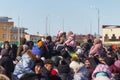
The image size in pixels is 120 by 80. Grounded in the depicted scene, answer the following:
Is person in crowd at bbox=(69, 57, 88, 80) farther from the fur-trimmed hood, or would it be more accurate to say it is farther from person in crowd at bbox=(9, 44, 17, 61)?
person in crowd at bbox=(9, 44, 17, 61)

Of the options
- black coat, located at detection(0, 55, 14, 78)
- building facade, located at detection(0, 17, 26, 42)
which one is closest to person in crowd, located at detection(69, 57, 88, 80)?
black coat, located at detection(0, 55, 14, 78)

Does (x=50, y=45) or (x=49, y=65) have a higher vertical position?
(x=50, y=45)

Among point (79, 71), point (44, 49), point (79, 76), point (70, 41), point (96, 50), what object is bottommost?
point (79, 76)

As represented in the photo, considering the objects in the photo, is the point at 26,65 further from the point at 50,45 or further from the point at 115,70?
the point at 50,45

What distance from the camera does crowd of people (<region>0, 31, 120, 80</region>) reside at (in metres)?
10.6

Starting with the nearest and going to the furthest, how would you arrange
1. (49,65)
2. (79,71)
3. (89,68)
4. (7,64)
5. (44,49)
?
(49,65)
(79,71)
(89,68)
(7,64)
(44,49)

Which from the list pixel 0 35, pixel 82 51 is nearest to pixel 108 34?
pixel 0 35

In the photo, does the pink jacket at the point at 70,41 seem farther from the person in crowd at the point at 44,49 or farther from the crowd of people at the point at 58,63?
the person in crowd at the point at 44,49

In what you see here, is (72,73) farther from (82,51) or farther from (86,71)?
(82,51)

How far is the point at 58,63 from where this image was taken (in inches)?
558

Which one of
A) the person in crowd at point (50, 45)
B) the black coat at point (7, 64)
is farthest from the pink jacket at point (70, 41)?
the black coat at point (7, 64)

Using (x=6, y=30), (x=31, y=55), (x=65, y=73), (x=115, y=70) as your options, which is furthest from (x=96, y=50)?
(x=6, y=30)

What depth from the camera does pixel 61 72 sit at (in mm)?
12750

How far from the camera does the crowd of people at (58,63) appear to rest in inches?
416
